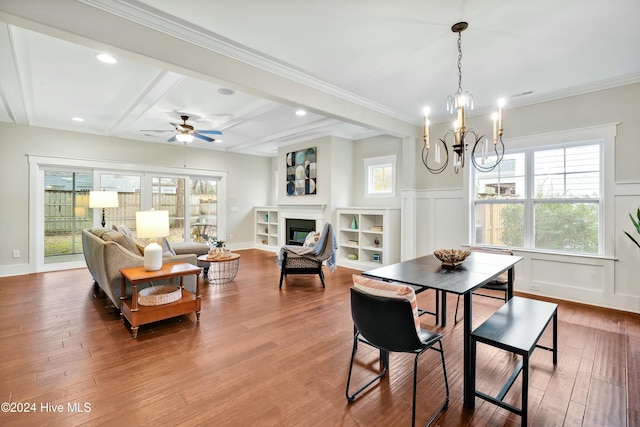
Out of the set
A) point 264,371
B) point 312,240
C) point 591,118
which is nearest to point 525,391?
point 264,371

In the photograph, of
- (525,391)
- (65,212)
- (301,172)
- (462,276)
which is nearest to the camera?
(525,391)

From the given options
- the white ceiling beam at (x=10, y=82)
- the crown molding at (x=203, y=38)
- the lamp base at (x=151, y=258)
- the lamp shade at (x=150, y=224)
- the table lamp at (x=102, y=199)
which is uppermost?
the white ceiling beam at (x=10, y=82)

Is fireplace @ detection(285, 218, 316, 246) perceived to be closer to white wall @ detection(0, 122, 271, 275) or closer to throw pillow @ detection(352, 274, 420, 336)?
white wall @ detection(0, 122, 271, 275)

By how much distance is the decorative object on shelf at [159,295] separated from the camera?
3004 mm

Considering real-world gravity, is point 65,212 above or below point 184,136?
below

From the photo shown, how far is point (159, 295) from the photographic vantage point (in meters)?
3.07

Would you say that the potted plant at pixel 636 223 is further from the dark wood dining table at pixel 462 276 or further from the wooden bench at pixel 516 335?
the wooden bench at pixel 516 335

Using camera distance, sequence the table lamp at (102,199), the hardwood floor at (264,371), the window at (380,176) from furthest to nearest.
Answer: the window at (380,176)
the table lamp at (102,199)
the hardwood floor at (264,371)

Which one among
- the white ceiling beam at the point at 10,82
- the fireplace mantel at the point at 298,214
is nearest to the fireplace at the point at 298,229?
the fireplace mantel at the point at 298,214

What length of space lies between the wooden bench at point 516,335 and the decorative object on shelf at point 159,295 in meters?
2.87

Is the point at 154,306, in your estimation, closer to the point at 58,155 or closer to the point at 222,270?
the point at 222,270

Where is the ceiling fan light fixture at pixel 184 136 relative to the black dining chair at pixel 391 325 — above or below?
above

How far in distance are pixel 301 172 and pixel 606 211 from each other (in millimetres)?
5194

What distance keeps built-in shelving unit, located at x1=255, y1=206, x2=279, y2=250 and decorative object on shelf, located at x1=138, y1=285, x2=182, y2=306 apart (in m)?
4.53
